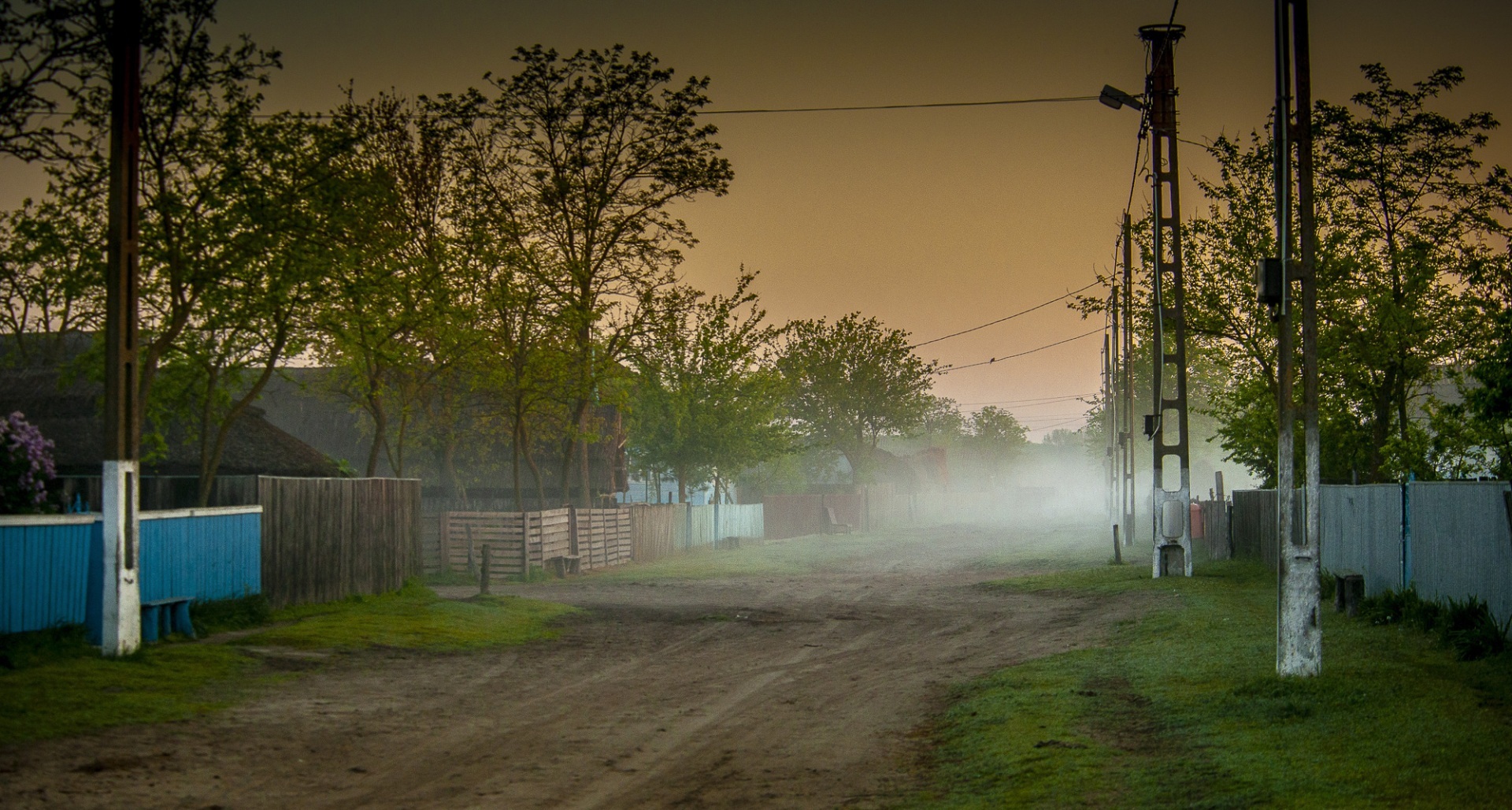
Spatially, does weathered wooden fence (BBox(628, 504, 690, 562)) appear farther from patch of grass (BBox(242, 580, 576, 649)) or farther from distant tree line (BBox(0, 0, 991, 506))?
patch of grass (BBox(242, 580, 576, 649))

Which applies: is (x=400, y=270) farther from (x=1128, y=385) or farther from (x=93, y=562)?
(x=1128, y=385)

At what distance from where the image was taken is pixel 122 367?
12.5 meters

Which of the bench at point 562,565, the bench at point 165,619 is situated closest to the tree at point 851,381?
the bench at point 562,565

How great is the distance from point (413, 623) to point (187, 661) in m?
4.41

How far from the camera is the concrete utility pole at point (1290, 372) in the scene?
1064 centimetres

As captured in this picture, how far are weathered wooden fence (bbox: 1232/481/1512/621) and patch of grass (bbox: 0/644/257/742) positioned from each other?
1007 cm

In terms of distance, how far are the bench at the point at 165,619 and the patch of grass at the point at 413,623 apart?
0.71 metres

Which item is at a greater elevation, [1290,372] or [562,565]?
[1290,372]

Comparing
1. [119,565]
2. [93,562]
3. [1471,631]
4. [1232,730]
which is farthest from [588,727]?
[1471,631]

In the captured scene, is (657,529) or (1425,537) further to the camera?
(657,529)

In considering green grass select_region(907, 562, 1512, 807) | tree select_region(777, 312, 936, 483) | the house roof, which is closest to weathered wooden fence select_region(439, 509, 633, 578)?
the house roof

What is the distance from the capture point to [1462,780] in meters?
7.00

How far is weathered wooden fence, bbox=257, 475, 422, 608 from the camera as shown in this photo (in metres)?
17.2

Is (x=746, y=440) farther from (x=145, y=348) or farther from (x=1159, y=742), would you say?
(x=1159, y=742)
